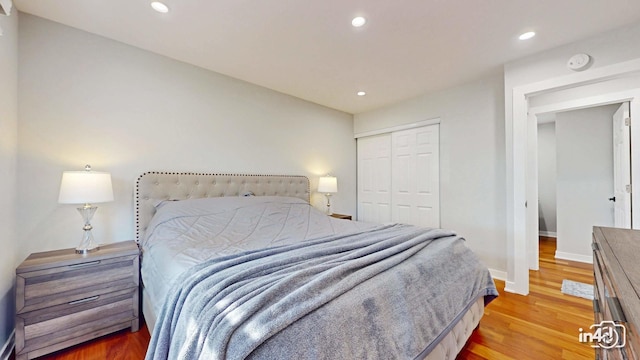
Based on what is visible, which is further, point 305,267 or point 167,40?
point 167,40

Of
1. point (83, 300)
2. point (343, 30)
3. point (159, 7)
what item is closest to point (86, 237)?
point (83, 300)

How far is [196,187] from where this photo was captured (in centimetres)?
275

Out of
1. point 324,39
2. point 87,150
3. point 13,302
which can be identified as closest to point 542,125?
point 324,39

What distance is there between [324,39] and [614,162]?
4.06 meters

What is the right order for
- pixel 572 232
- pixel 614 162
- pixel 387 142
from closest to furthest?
pixel 614 162
pixel 572 232
pixel 387 142

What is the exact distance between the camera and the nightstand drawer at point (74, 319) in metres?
1.65

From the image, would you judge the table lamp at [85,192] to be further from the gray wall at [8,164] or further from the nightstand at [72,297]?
Answer: the gray wall at [8,164]

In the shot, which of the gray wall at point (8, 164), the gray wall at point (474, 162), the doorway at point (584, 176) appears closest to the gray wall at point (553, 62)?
the gray wall at point (474, 162)

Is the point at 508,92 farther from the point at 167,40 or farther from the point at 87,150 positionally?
the point at 87,150

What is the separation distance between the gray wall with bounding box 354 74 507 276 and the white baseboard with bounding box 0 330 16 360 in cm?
422

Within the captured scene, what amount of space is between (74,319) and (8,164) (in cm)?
116

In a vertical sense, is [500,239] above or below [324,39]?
below

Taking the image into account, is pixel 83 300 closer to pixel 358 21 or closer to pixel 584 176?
pixel 358 21

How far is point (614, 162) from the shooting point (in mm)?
3348
